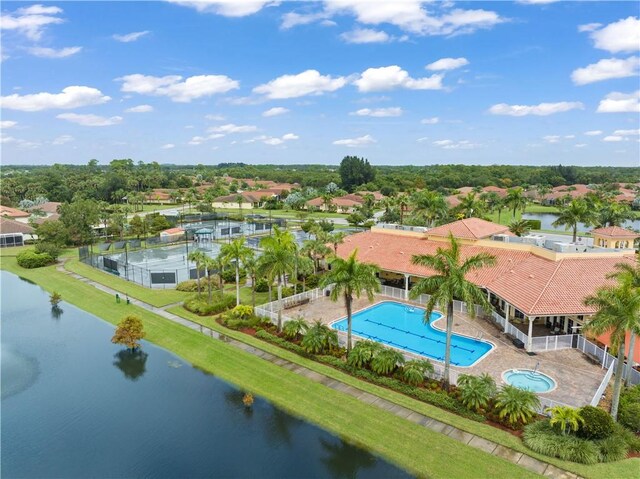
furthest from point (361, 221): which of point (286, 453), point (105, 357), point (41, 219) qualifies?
point (286, 453)

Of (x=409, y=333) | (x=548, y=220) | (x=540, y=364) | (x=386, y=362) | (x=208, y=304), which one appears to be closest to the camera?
(x=386, y=362)

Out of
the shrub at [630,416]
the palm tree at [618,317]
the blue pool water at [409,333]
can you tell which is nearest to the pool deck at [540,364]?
the blue pool water at [409,333]

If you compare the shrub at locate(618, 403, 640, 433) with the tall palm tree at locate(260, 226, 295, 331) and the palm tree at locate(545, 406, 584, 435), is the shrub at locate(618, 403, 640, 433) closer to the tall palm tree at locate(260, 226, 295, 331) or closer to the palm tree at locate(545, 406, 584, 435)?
the palm tree at locate(545, 406, 584, 435)

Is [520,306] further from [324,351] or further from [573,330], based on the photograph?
[324,351]

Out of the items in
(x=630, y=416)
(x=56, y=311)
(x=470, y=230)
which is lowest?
(x=56, y=311)

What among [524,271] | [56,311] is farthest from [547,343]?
[56,311]

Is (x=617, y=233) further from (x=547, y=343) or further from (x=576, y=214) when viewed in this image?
(x=547, y=343)
